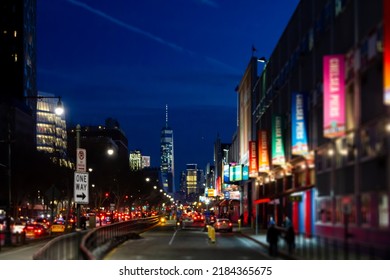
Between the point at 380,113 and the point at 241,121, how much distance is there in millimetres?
63179

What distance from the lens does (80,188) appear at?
2562cm

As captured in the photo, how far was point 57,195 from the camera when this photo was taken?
1438 inches

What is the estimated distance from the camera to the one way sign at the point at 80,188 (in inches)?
988

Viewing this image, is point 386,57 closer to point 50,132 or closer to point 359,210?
point 359,210

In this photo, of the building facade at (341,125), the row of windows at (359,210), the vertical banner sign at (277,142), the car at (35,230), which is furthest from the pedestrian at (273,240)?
the car at (35,230)

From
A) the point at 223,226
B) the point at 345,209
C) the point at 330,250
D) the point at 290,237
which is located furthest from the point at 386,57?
the point at 223,226

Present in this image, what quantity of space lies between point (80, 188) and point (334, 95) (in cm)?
1529

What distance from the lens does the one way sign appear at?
25094 millimetres

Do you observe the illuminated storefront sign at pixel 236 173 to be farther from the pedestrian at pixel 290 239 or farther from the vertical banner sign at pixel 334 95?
the vertical banner sign at pixel 334 95

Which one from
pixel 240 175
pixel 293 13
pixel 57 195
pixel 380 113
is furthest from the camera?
pixel 240 175

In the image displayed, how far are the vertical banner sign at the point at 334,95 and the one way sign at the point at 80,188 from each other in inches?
562

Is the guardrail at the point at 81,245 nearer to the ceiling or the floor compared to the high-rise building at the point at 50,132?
nearer to the floor

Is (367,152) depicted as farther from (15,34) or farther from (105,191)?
(15,34)
